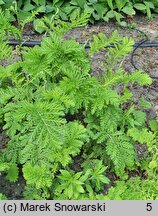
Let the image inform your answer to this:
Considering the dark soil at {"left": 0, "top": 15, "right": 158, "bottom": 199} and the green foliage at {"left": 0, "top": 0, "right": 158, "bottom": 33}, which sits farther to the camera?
the green foliage at {"left": 0, "top": 0, "right": 158, "bottom": 33}

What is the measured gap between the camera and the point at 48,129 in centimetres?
270

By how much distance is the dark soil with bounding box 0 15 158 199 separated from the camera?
3.21 m

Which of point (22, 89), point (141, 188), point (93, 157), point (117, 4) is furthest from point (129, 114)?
point (117, 4)

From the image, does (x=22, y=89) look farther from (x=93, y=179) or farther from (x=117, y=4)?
(x=117, y=4)

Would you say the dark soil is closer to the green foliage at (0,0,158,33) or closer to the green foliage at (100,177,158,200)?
the green foliage at (0,0,158,33)

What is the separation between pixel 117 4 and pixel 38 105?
264cm

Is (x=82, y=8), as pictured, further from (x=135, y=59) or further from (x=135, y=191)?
(x=135, y=191)

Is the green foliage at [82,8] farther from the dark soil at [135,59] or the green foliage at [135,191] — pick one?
the green foliage at [135,191]

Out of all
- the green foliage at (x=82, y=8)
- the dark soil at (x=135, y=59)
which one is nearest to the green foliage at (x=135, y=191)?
the dark soil at (x=135, y=59)

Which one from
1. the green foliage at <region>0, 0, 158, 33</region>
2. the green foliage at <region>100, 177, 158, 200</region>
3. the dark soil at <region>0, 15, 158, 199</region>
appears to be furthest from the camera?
the green foliage at <region>0, 0, 158, 33</region>

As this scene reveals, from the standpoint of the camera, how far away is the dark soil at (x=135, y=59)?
3.21m

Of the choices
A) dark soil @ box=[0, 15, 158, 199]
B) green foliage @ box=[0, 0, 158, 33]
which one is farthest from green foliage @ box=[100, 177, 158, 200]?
green foliage @ box=[0, 0, 158, 33]

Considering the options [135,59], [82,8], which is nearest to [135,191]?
[135,59]

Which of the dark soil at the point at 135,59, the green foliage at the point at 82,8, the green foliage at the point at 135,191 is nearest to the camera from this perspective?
the green foliage at the point at 135,191
